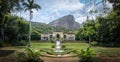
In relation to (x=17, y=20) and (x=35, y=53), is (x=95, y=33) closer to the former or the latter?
(x=17, y=20)

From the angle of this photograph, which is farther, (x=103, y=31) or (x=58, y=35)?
Answer: (x=58, y=35)

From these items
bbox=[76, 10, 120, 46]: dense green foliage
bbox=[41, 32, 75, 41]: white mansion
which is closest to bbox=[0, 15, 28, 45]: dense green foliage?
bbox=[76, 10, 120, 46]: dense green foliage

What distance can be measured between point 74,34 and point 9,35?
34966mm

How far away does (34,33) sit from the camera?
79.0m

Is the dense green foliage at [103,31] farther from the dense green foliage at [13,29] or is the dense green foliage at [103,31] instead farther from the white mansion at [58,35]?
the white mansion at [58,35]

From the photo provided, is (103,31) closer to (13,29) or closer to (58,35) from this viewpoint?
(13,29)

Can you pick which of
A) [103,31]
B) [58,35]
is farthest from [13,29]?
[58,35]

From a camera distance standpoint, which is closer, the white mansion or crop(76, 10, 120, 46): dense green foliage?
crop(76, 10, 120, 46): dense green foliage

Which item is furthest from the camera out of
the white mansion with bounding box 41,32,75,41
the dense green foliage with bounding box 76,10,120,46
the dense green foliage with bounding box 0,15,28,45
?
the white mansion with bounding box 41,32,75,41

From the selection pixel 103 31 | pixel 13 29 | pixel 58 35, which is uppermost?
pixel 13 29

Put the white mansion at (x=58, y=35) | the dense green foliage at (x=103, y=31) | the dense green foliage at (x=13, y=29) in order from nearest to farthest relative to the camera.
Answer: the dense green foliage at (x=13, y=29) < the dense green foliage at (x=103, y=31) < the white mansion at (x=58, y=35)

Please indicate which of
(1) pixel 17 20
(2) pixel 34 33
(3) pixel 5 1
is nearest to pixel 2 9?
(3) pixel 5 1

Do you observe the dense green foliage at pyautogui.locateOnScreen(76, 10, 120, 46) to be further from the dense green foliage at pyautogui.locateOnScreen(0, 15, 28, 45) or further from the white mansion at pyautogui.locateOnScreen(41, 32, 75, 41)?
the white mansion at pyautogui.locateOnScreen(41, 32, 75, 41)

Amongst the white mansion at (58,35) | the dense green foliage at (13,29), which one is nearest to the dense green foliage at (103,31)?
the dense green foliage at (13,29)
